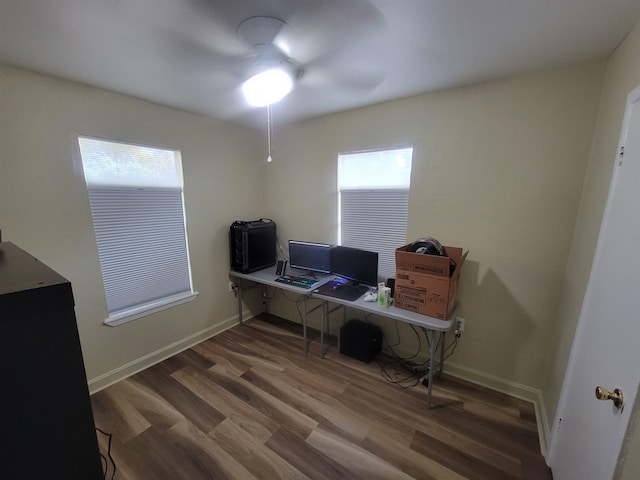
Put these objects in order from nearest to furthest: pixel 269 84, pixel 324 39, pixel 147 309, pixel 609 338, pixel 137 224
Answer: pixel 609 338 < pixel 324 39 < pixel 269 84 < pixel 137 224 < pixel 147 309

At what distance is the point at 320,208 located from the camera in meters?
2.91

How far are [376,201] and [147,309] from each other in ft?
7.84

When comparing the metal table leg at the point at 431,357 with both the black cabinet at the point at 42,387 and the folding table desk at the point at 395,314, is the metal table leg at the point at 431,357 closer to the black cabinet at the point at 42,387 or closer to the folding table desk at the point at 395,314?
the folding table desk at the point at 395,314

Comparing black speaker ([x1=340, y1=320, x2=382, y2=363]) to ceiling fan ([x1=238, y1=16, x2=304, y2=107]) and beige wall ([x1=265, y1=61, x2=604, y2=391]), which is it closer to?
beige wall ([x1=265, y1=61, x2=604, y2=391])

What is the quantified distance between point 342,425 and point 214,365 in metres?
1.33

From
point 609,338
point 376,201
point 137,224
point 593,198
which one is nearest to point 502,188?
point 593,198

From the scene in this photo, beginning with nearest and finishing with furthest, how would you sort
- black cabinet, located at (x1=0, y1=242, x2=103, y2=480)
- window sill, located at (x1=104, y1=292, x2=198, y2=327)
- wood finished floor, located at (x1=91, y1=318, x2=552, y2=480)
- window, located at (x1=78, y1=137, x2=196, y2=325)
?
black cabinet, located at (x1=0, y1=242, x2=103, y2=480)
wood finished floor, located at (x1=91, y1=318, x2=552, y2=480)
window, located at (x1=78, y1=137, x2=196, y2=325)
window sill, located at (x1=104, y1=292, x2=198, y2=327)

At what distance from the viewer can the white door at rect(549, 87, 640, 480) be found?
2.98 feet

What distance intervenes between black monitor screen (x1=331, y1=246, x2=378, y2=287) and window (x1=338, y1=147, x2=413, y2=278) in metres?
0.20

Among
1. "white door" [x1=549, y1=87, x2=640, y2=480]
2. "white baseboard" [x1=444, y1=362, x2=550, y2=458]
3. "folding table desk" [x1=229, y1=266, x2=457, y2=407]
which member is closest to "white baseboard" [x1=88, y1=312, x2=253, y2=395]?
"folding table desk" [x1=229, y1=266, x2=457, y2=407]

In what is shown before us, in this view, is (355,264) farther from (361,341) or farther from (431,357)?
(431,357)

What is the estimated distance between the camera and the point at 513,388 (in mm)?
2072

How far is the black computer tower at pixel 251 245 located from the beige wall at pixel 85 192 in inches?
5.7

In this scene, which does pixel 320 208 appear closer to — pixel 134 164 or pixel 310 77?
pixel 310 77
